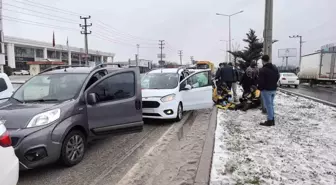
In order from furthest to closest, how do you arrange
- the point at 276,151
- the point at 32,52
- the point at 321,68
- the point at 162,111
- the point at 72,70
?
the point at 32,52, the point at 321,68, the point at 162,111, the point at 72,70, the point at 276,151

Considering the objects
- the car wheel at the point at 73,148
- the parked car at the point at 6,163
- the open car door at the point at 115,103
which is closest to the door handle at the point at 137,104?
the open car door at the point at 115,103

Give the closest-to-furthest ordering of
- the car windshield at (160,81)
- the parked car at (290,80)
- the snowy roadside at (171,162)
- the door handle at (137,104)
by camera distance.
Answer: the snowy roadside at (171,162), the door handle at (137,104), the car windshield at (160,81), the parked car at (290,80)

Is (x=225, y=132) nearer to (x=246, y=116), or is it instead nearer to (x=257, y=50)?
(x=246, y=116)

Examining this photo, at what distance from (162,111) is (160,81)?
1.60 m

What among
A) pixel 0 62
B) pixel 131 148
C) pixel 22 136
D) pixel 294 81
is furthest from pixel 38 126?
pixel 294 81

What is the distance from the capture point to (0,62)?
728 inches

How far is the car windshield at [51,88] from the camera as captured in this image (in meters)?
5.22

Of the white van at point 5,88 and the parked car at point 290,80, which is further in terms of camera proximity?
the parked car at point 290,80

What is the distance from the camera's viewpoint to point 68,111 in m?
→ 4.78

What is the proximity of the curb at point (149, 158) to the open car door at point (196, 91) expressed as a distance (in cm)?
134

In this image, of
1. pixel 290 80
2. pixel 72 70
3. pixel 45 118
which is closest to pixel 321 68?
pixel 290 80

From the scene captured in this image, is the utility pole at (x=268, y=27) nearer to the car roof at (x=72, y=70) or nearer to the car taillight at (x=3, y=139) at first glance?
the car roof at (x=72, y=70)

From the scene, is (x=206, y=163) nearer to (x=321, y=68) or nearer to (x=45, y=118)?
(x=45, y=118)

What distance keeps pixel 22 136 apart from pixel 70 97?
3.99 feet
